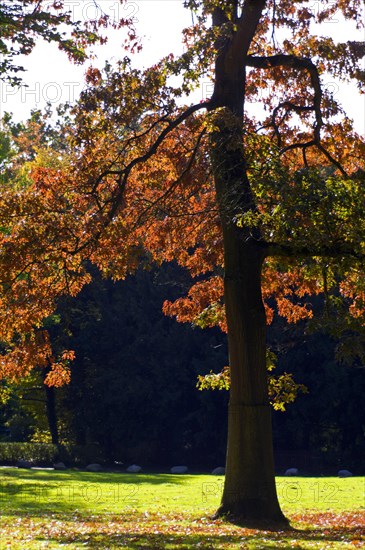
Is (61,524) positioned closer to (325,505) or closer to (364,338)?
(364,338)

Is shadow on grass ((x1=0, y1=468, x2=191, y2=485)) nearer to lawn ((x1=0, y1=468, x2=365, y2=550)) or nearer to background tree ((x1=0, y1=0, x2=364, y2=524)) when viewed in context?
lawn ((x1=0, y1=468, x2=365, y2=550))

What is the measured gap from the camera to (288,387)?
58.1 ft

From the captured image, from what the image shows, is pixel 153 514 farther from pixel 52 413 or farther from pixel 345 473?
pixel 52 413

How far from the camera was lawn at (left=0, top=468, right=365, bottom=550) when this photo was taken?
12.2 metres

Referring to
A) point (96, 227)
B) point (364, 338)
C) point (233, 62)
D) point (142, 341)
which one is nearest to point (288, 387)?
point (364, 338)

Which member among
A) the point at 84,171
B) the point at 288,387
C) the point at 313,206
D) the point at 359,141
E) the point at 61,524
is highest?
the point at 359,141

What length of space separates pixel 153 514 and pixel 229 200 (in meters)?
7.13

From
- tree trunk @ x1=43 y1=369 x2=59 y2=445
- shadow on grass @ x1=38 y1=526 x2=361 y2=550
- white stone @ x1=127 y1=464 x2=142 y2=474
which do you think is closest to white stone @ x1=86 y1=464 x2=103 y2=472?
white stone @ x1=127 y1=464 x2=142 y2=474

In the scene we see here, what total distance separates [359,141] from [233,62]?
433cm

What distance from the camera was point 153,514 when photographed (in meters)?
17.8

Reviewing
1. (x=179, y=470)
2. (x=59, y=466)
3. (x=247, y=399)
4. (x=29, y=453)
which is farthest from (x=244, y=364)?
(x=29, y=453)

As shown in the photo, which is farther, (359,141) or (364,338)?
(359,141)

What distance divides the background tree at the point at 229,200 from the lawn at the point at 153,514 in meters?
1.71

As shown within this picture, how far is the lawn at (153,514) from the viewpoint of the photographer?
12.2 meters
